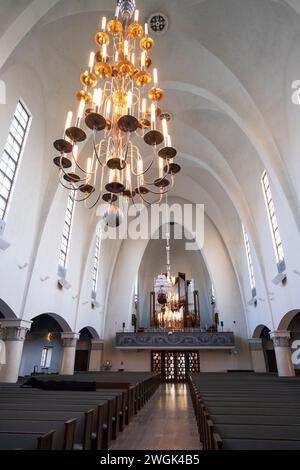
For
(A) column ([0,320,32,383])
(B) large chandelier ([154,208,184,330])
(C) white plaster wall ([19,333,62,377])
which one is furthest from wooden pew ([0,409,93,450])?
(C) white plaster wall ([19,333,62,377])

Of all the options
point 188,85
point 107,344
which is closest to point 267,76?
point 188,85

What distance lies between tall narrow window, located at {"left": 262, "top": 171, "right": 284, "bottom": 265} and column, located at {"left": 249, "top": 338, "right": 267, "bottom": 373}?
875cm

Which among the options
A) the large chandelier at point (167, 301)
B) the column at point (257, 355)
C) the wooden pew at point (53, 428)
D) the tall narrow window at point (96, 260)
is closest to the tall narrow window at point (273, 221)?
the large chandelier at point (167, 301)

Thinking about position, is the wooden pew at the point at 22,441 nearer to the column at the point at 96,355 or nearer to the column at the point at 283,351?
the column at the point at 283,351

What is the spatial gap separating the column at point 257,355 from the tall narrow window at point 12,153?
56.6 feet

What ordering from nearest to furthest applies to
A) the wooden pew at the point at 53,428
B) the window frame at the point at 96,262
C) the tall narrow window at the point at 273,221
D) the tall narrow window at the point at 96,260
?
the wooden pew at the point at 53,428, the tall narrow window at the point at 273,221, the window frame at the point at 96,262, the tall narrow window at the point at 96,260

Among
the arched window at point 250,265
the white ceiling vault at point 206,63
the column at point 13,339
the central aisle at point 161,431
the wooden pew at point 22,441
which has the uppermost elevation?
the white ceiling vault at point 206,63

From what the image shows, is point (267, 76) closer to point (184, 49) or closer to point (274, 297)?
point (184, 49)

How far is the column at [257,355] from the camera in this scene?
18266 millimetres

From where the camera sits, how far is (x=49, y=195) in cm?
1146

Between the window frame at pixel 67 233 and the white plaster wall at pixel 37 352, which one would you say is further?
the white plaster wall at pixel 37 352

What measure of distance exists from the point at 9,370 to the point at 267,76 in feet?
45.3

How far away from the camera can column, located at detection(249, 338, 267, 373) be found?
18.3 metres

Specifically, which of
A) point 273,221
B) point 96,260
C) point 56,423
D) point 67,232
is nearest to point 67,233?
point 67,232
